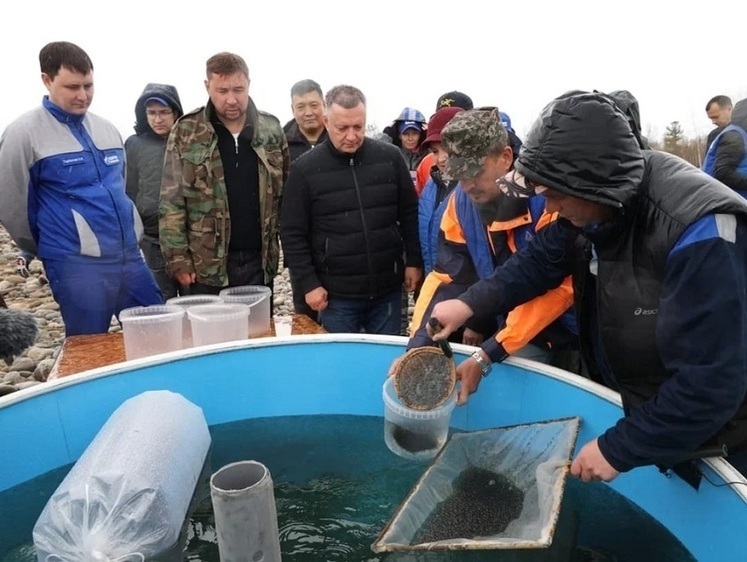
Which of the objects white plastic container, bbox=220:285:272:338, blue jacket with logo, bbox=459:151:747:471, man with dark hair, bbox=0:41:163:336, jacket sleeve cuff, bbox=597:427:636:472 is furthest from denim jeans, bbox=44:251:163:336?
jacket sleeve cuff, bbox=597:427:636:472

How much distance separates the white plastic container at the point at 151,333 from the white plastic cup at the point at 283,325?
1.82 feet

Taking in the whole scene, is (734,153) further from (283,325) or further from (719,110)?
(283,325)

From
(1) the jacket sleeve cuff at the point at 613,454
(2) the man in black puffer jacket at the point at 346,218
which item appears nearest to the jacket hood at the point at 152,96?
(2) the man in black puffer jacket at the point at 346,218

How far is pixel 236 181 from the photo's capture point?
3445mm

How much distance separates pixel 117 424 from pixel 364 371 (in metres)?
1.07

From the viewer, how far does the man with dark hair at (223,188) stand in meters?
3.30

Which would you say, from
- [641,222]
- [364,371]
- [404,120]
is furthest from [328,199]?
[404,120]

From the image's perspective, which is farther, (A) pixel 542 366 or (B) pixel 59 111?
(B) pixel 59 111

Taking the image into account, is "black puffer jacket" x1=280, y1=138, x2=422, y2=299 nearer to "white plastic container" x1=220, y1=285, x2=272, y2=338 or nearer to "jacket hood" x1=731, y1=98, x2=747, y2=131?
"white plastic container" x1=220, y1=285, x2=272, y2=338

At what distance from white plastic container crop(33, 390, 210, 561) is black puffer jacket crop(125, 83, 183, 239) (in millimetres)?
2869

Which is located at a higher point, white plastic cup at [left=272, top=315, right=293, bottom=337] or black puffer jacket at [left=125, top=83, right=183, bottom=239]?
black puffer jacket at [left=125, top=83, right=183, bottom=239]

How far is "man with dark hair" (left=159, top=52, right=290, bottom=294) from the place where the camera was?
330 centimetres

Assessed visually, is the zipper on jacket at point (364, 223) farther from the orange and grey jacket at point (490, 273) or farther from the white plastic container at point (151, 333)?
the white plastic container at point (151, 333)

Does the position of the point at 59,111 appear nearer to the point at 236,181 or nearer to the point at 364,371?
the point at 236,181
